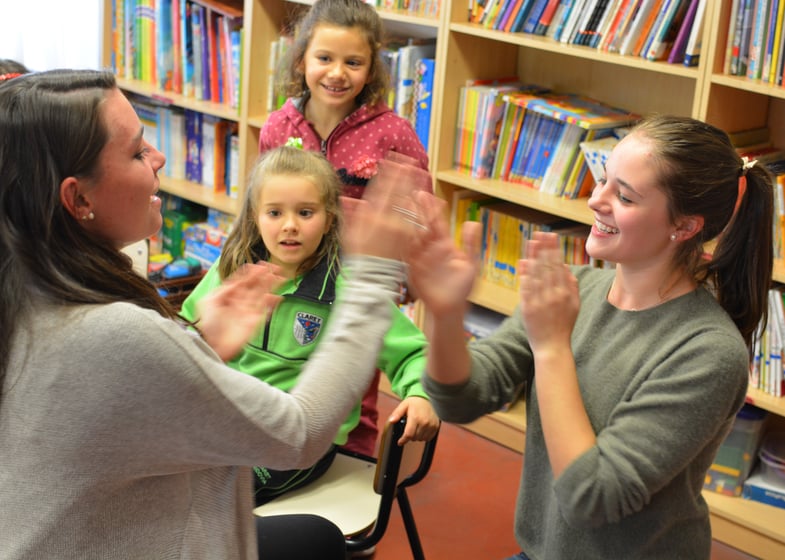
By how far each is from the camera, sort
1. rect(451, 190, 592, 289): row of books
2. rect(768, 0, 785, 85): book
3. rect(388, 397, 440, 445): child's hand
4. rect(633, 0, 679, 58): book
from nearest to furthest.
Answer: rect(388, 397, 440, 445): child's hand
rect(768, 0, 785, 85): book
rect(633, 0, 679, 58): book
rect(451, 190, 592, 289): row of books

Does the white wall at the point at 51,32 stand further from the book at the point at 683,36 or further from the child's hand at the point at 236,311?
the child's hand at the point at 236,311

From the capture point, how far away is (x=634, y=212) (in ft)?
4.74

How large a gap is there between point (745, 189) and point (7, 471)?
41.4 inches

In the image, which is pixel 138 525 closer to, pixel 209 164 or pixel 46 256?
pixel 46 256

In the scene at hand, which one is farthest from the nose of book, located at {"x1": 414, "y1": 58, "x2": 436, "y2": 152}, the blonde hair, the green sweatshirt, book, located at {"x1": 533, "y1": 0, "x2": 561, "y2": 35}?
book, located at {"x1": 414, "y1": 58, "x2": 436, "y2": 152}

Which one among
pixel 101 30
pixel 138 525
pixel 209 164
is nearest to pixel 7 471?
pixel 138 525

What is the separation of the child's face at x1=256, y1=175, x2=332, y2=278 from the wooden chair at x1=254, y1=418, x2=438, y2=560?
42 centimetres

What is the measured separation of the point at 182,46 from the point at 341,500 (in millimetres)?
2529

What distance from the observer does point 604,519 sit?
1340 millimetres

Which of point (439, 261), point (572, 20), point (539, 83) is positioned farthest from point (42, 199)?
point (539, 83)

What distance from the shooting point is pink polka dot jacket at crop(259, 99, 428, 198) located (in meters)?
2.65

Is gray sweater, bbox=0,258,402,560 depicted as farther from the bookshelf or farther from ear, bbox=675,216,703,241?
the bookshelf

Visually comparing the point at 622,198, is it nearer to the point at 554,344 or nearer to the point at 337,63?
the point at 554,344

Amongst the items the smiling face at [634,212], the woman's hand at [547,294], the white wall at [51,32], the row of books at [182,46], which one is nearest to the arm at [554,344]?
the woman's hand at [547,294]
